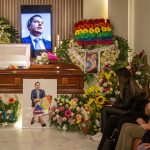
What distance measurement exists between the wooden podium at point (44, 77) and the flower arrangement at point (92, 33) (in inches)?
53.9

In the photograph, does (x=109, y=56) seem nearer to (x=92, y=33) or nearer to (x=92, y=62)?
(x=92, y=62)

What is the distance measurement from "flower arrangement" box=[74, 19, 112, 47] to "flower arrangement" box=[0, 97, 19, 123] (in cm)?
187

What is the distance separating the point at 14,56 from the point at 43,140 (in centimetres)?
156

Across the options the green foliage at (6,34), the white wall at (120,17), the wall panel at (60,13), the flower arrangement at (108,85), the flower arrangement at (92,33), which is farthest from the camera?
the wall panel at (60,13)

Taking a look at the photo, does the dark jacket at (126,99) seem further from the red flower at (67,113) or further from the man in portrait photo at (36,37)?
the man in portrait photo at (36,37)

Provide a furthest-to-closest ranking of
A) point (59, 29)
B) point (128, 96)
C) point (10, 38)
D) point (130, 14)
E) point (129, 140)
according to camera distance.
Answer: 1. point (59, 29)
2. point (10, 38)
3. point (130, 14)
4. point (128, 96)
5. point (129, 140)

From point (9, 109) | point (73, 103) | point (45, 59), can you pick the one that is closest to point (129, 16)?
point (45, 59)

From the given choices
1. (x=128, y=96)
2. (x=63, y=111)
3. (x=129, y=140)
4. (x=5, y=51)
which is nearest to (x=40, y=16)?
(x=5, y=51)

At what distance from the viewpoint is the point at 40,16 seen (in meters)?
11.5

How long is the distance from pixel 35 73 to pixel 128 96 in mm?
1650

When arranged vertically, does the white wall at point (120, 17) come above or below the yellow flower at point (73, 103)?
above

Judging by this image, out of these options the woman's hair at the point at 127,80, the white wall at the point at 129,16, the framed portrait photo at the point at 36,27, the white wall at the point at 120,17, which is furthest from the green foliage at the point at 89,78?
the framed portrait photo at the point at 36,27

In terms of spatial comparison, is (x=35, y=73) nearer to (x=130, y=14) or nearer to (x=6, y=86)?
(x=6, y=86)

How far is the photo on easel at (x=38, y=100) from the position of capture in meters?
5.64
